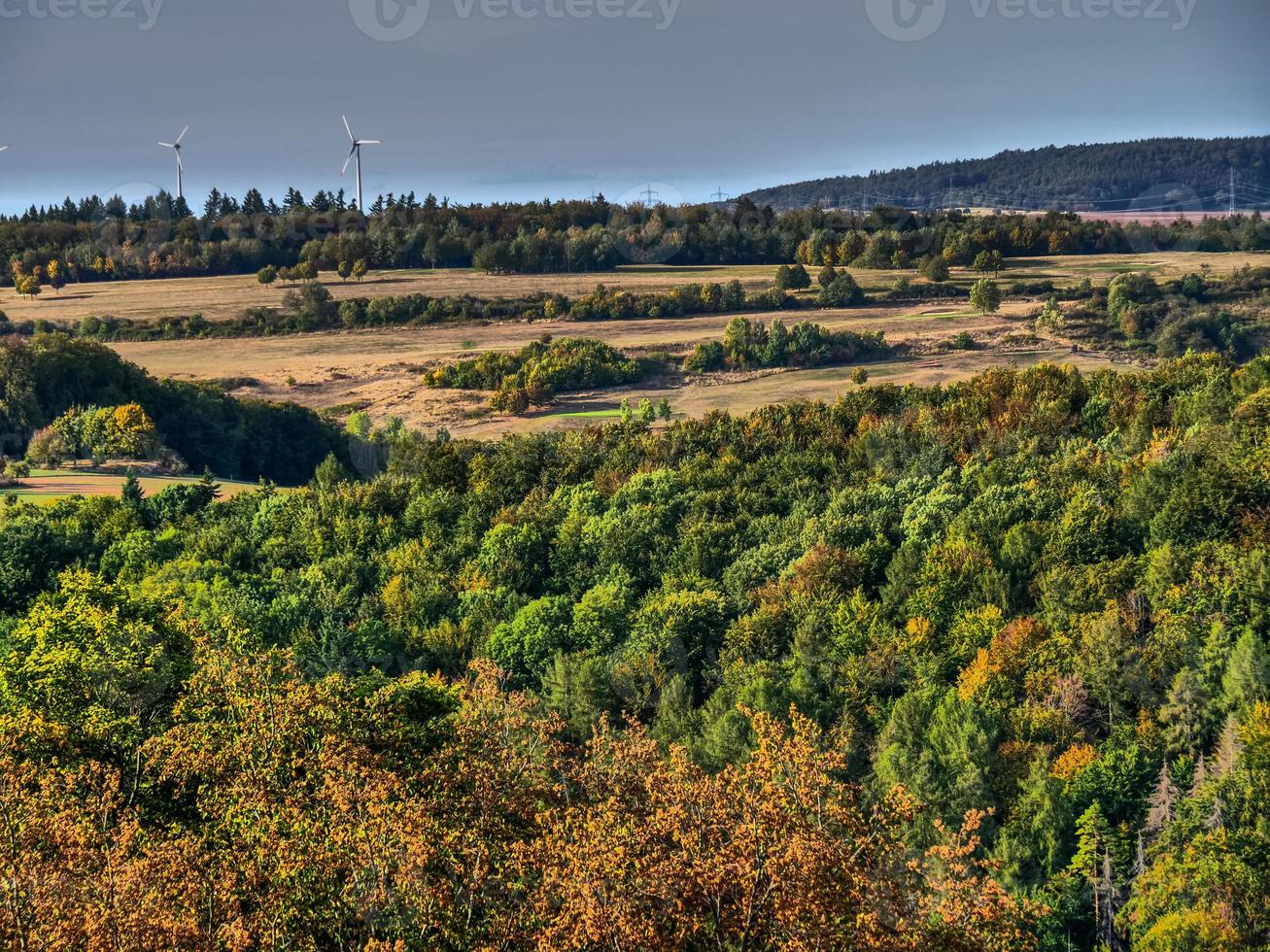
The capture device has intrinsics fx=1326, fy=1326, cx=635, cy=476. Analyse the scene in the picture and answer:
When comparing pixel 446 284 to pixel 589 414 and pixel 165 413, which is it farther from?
pixel 165 413

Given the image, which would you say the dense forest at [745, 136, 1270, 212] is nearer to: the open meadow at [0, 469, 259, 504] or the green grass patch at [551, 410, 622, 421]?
the green grass patch at [551, 410, 622, 421]

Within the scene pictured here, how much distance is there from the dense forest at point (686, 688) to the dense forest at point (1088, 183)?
4824 inches

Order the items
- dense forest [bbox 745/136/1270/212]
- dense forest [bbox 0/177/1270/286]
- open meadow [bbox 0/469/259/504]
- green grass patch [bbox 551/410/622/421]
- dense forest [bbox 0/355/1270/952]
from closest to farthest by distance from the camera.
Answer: dense forest [bbox 0/355/1270/952], open meadow [bbox 0/469/259/504], green grass patch [bbox 551/410/622/421], dense forest [bbox 0/177/1270/286], dense forest [bbox 745/136/1270/212]

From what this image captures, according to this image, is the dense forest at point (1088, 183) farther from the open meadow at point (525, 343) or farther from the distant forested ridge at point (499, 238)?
the open meadow at point (525, 343)

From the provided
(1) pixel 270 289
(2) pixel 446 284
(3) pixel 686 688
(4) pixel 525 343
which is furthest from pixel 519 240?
(3) pixel 686 688

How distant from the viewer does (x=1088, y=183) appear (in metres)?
166

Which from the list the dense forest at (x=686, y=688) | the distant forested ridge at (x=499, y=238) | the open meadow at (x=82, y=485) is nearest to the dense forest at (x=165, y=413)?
the open meadow at (x=82, y=485)

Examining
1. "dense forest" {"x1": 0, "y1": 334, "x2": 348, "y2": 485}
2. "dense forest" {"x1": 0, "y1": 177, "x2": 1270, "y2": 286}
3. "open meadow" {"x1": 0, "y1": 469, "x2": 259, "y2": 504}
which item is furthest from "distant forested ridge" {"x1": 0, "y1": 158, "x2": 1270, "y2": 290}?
"open meadow" {"x1": 0, "y1": 469, "x2": 259, "y2": 504}

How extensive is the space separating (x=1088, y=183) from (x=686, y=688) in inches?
5974

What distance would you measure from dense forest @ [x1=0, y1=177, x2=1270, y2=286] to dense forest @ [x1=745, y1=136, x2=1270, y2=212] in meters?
47.8

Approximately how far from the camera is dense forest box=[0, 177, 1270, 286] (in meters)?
103

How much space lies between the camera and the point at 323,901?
13234 millimetres

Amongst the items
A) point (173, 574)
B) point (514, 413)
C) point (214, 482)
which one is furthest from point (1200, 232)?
point (173, 574)

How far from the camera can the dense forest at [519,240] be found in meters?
103
